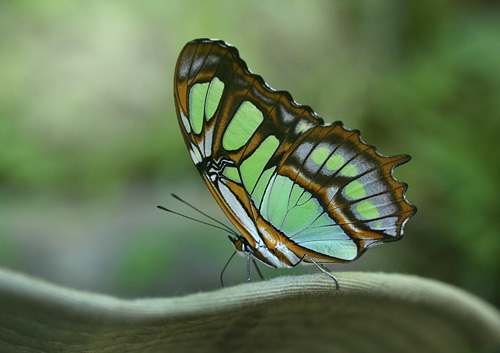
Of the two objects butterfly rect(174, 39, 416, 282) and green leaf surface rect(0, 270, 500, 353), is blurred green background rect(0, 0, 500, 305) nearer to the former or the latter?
butterfly rect(174, 39, 416, 282)

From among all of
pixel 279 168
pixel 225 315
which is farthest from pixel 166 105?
pixel 225 315

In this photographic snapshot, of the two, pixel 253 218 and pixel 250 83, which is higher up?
pixel 250 83

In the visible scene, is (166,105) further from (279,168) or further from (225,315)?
(225,315)

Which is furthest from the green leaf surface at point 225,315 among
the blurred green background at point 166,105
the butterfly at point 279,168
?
the blurred green background at point 166,105

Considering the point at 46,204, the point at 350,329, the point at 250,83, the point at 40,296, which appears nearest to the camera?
the point at 40,296

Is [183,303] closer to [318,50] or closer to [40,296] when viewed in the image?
[40,296]

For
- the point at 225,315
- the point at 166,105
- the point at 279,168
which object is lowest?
the point at 225,315

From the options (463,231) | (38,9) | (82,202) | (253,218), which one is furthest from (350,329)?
(38,9)
